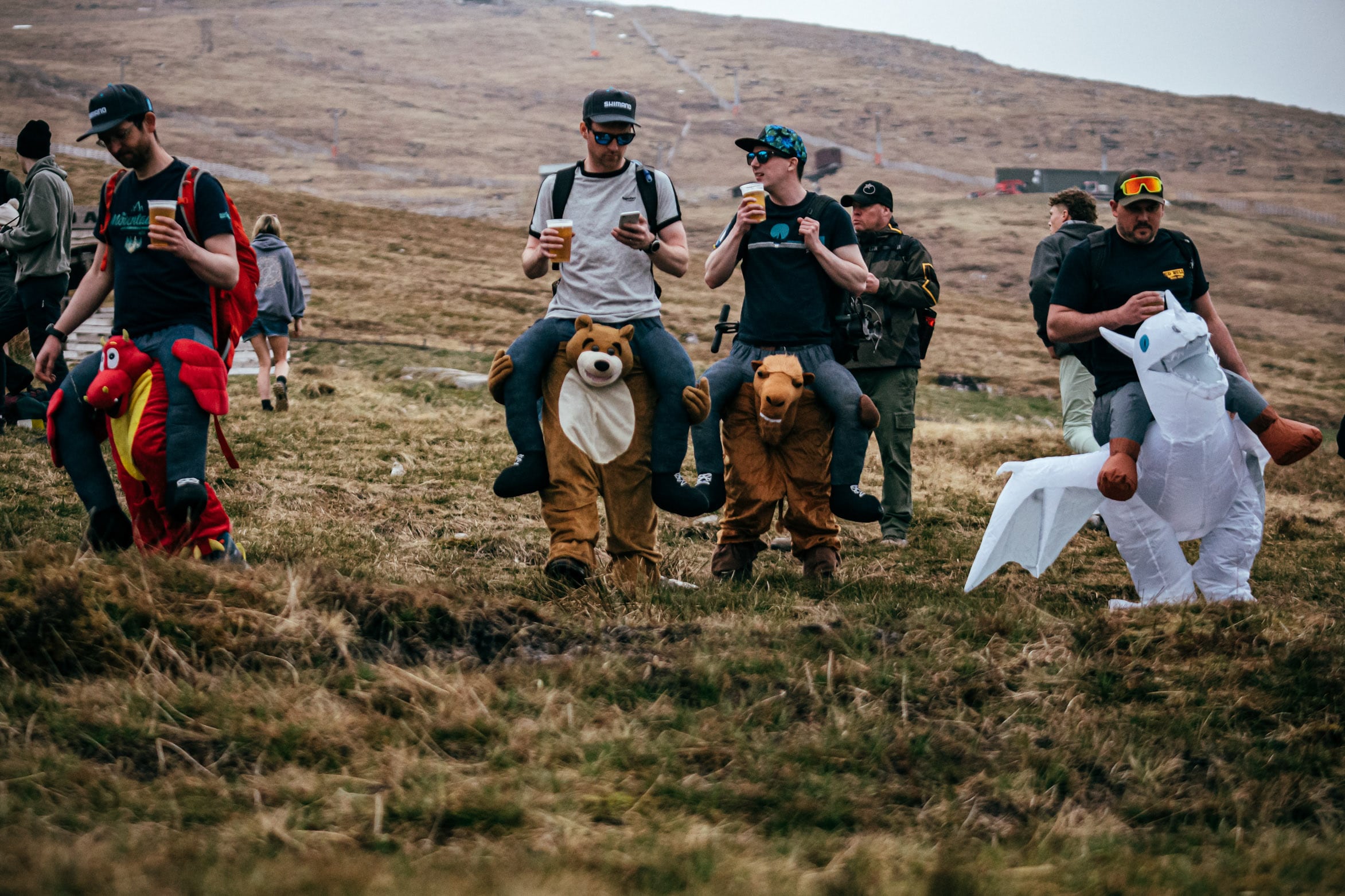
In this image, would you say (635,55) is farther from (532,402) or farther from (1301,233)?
(532,402)

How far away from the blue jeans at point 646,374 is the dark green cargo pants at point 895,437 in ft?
8.26

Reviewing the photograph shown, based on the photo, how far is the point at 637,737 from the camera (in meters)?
3.34

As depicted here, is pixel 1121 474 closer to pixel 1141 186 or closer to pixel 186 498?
pixel 1141 186

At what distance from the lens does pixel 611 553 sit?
18.1 feet

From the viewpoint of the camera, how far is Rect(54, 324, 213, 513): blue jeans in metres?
4.70

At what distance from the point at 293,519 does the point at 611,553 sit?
234 cm

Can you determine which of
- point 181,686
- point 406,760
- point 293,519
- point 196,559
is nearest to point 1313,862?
point 406,760

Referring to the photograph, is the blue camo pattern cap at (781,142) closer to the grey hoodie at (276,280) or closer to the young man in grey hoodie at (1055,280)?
the young man in grey hoodie at (1055,280)

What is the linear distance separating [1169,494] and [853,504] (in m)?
1.48

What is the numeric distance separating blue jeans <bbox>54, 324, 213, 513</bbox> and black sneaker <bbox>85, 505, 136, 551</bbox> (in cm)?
3

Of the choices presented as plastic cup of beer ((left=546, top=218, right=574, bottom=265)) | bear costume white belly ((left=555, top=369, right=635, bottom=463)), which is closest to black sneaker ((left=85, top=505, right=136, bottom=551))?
bear costume white belly ((left=555, top=369, right=635, bottom=463))

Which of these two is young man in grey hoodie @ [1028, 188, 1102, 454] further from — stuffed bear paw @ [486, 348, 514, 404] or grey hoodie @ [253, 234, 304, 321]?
grey hoodie @ [253, 234, 304, 321]

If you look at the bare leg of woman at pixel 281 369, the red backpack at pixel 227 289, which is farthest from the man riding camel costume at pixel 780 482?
the bare leg of woman at pixel 281 369

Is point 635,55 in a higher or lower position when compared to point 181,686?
higher
